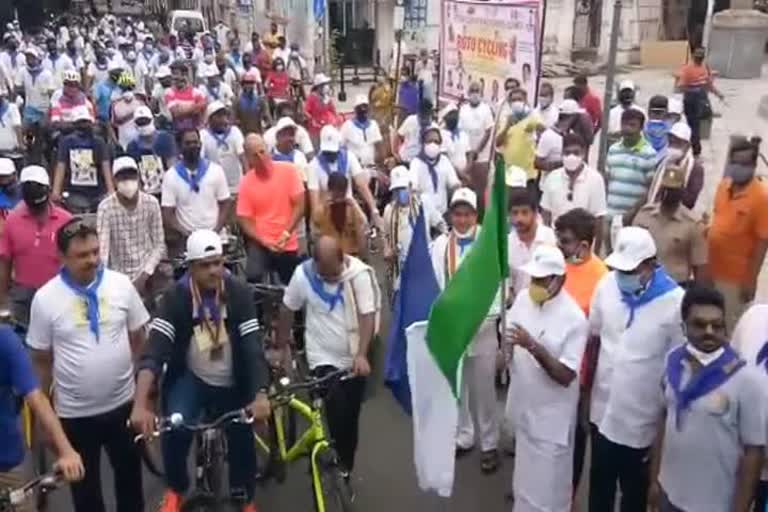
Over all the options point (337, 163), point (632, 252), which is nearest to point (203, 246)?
point (632, 252)

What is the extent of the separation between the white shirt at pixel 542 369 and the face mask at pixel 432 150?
150 inches

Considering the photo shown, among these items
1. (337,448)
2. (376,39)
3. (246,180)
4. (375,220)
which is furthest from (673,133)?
(376,39)

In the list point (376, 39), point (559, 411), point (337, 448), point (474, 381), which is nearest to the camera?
point (559, 411)

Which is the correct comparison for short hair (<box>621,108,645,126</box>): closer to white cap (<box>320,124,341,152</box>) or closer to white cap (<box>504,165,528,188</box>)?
white cap (<box>504,165,528,188</box>)

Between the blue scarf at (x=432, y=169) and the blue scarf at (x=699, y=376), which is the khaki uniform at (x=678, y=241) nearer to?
the blue scarf at (x=699, y=376)

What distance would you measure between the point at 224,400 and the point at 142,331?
0.60 m

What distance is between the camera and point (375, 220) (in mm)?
8820

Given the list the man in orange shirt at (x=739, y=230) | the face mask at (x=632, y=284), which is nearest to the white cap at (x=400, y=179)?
the man in orange shirt at (x=739, y=230)

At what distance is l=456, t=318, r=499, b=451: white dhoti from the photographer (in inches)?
251

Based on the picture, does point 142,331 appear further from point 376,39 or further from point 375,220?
point 376,39

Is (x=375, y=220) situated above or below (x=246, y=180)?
below

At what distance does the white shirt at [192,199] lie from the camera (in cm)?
788

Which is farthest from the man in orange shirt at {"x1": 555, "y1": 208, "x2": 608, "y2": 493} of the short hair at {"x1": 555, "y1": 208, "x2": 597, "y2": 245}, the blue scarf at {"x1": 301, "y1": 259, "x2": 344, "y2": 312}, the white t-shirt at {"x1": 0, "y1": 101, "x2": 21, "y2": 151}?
the white t-shirt at {"x1": 0, "y1": 101, "x2": 21, "y2": 151}

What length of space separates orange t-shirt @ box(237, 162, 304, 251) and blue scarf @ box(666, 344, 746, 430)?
4054mm
